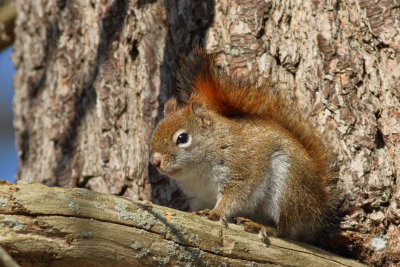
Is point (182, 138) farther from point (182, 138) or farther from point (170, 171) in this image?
point (170, 171)

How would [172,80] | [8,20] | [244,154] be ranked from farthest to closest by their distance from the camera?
[8,20] < [172,80] < [244,154]

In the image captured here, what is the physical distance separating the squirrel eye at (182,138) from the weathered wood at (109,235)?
0.64 m

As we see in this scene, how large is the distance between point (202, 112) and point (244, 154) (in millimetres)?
328

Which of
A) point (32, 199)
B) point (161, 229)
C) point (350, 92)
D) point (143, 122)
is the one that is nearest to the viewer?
point (32, 199)

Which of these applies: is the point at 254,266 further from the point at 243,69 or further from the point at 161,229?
the point at 243,69

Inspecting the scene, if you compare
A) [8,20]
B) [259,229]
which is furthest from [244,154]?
[8,20]

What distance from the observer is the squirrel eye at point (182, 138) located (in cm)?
293

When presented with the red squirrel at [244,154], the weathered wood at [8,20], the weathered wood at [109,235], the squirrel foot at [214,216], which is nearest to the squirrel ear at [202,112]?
the red squirrel at [244,154]

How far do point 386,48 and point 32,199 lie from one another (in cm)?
183

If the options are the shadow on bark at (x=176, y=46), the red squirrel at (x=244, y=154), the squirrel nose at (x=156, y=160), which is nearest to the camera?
the red squirrel at (x=244, y=154)

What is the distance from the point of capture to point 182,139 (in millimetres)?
2945

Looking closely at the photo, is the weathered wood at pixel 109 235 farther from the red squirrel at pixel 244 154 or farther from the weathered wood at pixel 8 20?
the weathered wood at pixel 8 20

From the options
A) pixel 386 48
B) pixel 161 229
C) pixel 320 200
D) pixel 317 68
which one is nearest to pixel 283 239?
pixel 320 200

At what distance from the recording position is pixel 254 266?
7.63ft
